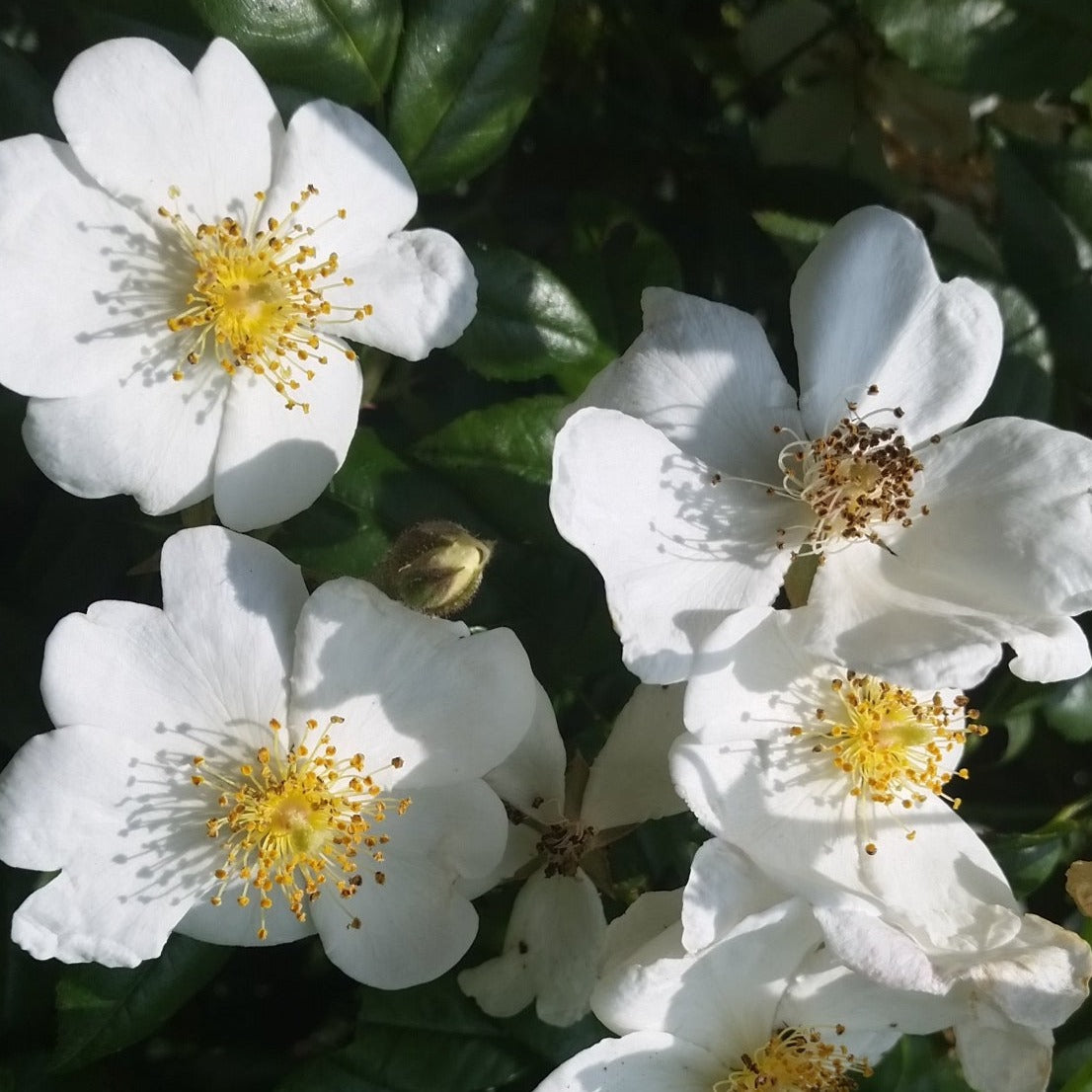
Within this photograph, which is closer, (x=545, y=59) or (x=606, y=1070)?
(x=606, y=1070)

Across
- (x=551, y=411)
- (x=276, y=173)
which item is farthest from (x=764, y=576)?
(x=276, y=173)

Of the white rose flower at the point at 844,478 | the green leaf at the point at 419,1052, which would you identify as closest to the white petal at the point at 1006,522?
the white rose flower at the point at 844,478

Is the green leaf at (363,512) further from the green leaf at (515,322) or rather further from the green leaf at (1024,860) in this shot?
the green leaf at (1024,860)

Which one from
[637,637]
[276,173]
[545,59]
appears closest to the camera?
[637,637]

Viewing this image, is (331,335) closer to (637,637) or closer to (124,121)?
(124,121)

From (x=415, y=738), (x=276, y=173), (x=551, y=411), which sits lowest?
(x=415, y=738)

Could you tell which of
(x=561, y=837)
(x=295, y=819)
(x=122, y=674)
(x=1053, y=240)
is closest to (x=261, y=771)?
(x=295, y=819)
